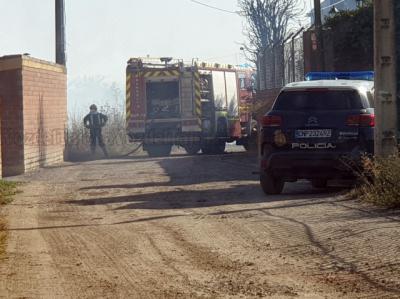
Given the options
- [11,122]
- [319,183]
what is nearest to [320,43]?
[11,122]

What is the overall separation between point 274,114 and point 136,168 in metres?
9.82

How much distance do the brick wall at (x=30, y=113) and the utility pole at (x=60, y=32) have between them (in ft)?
10.8

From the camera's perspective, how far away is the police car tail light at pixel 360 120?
44.8ft

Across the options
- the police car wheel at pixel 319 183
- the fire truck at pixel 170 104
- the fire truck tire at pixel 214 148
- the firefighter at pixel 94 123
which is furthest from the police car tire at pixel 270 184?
the fire truck tire at pixel 214 148

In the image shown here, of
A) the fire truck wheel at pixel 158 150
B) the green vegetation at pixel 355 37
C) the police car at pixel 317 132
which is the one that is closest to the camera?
the police car at pixel 317 132

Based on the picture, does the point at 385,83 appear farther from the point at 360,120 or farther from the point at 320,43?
the point at 320,43

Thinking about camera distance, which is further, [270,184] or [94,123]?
[94,123]

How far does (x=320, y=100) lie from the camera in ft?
45.9

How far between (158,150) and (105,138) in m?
4.37

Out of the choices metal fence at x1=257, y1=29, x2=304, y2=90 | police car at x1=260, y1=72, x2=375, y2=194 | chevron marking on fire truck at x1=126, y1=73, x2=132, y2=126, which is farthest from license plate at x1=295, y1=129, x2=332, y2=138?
chevron marking on fire truck at x1=126, y1=73, x2=132, y2=126

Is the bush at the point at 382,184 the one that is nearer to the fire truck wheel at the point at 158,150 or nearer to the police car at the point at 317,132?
the police car at the point at 317,132

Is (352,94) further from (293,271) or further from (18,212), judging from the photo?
(293,271)

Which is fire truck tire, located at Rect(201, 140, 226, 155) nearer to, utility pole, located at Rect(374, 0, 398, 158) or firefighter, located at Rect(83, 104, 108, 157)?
firefighter, located at Rect(83, 104, 108, 157)

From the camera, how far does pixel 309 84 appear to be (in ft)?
46.8
